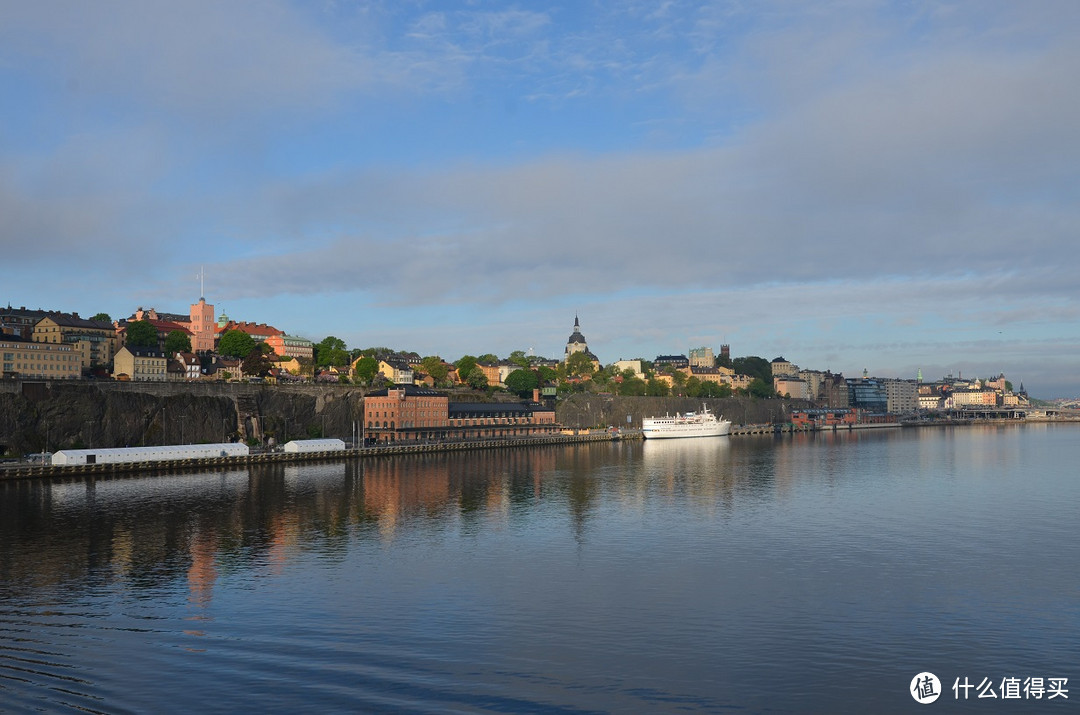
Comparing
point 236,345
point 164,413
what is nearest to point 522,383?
point 236,345

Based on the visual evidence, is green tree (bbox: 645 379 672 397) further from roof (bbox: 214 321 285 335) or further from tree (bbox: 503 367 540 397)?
roof (bbox: 214 321 285 335)

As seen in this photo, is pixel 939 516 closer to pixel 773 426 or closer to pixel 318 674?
pixel 318 674

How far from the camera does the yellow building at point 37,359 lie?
91.9 metres

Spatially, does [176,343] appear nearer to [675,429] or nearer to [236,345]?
[236,345]

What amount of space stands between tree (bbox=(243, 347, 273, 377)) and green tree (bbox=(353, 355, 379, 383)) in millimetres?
16481

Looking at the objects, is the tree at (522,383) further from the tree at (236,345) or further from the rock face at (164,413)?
the tree at (236,345)

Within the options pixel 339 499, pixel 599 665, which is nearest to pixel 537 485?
pixel 339 499

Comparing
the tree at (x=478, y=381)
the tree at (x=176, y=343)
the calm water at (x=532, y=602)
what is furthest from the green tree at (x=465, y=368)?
the calm water at (x=532, y=602)

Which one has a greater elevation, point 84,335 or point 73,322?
point 73,322

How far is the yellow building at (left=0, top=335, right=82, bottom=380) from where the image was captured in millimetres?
91938

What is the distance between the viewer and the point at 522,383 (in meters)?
158

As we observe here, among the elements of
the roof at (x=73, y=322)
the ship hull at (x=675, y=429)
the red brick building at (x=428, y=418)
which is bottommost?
the ship hull at (x=675, y=429)

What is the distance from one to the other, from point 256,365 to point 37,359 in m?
28.7

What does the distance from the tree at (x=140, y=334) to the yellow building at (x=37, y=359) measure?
2098 cm
